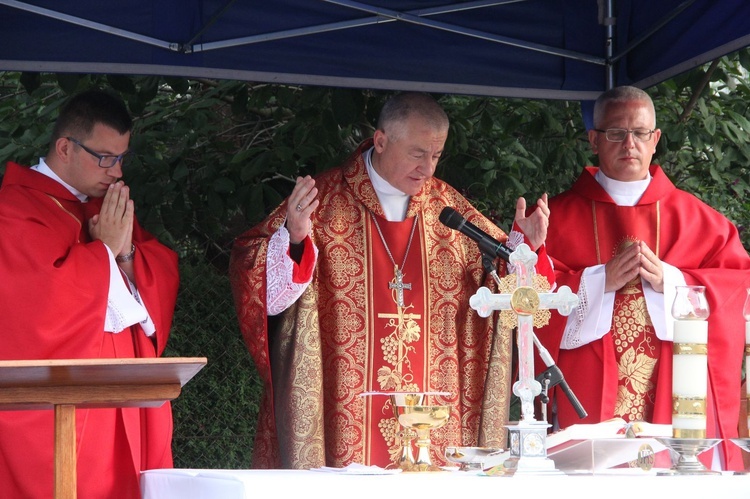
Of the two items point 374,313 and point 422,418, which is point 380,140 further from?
point 422,418

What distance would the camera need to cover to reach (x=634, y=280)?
4945 millimetres

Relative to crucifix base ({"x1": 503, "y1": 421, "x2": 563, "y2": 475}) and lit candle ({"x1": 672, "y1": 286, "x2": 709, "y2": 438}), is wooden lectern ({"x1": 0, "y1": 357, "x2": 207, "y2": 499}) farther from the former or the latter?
lit candle ({"x1": 672, "y1": 286, "x2": 709, "y2": 438})

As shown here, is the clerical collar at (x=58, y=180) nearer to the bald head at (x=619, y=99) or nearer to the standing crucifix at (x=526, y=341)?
the standing crucifix at (x=526, y=341)

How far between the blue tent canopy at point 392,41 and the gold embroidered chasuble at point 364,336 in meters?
0.57

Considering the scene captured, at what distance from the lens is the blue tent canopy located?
5090mm

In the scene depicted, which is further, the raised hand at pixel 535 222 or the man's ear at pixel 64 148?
the man's ear at pixel 64 148

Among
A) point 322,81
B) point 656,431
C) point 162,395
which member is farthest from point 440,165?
point 162,395

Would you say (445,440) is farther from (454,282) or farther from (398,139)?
(398,139)

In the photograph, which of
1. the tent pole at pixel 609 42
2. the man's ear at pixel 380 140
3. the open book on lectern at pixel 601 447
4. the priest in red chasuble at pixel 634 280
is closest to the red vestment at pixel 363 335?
the man's ear at pixel 380 140

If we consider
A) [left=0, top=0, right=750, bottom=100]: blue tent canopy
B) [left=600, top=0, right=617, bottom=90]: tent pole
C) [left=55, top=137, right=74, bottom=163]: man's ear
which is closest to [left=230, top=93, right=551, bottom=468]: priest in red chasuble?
[left=0, top=0, right=750, bottom=100]: blue tent canopy

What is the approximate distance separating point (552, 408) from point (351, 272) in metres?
1.05

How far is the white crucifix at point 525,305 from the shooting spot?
3.07 meters

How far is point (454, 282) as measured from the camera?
498cm

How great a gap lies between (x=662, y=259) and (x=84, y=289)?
2.39 m
